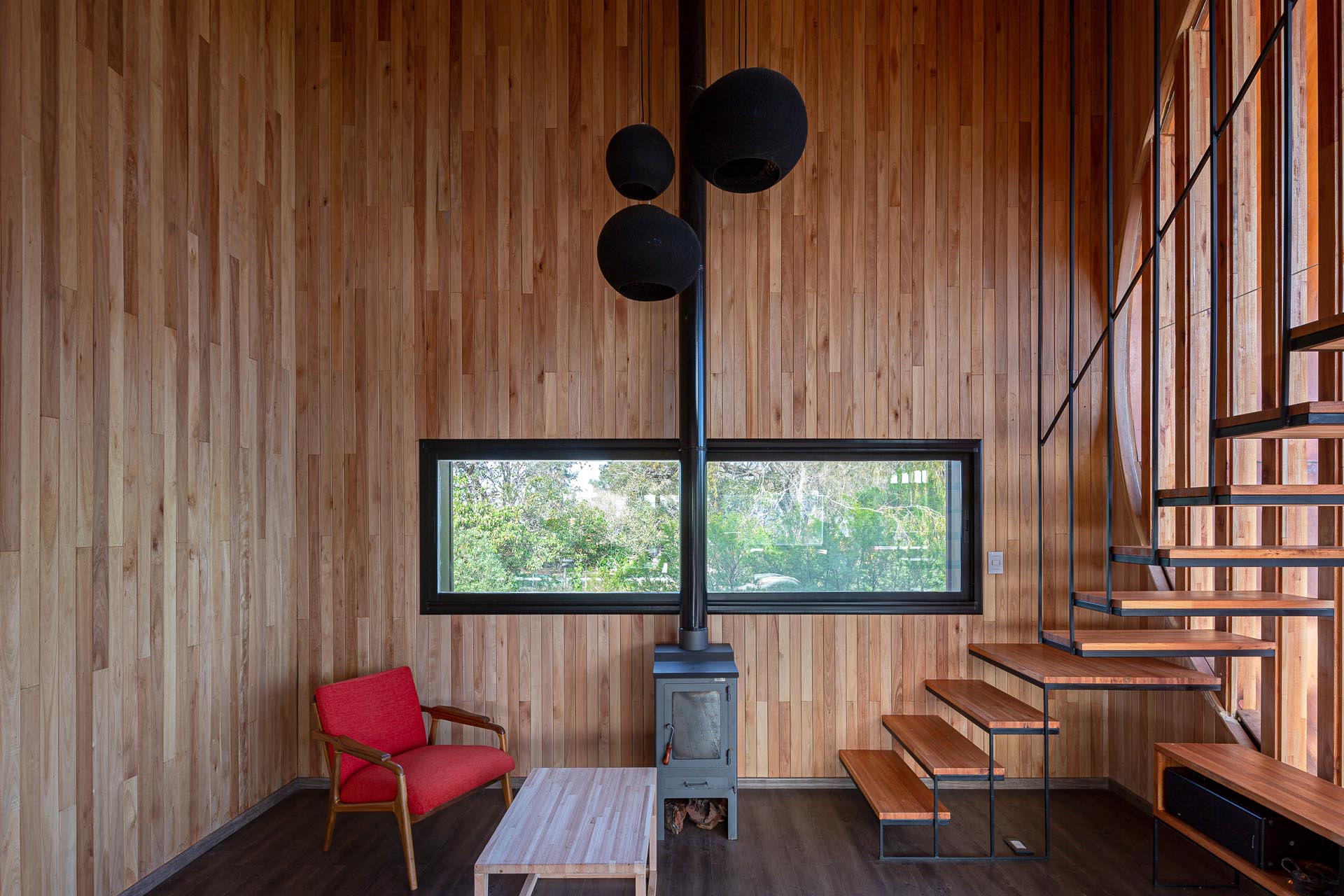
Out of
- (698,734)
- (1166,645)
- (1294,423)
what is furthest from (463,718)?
(1294,423)

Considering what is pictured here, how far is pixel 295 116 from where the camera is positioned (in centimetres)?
377

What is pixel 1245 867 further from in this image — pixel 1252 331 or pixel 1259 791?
pixel 1252 331

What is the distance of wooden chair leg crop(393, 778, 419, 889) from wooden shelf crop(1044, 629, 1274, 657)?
9.17ft

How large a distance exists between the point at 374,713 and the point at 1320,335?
147 inches

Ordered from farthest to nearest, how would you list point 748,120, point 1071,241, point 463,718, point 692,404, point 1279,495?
point 692,404 < point 463,718 < point 1071,241 < point 1279,495 < point 748,120

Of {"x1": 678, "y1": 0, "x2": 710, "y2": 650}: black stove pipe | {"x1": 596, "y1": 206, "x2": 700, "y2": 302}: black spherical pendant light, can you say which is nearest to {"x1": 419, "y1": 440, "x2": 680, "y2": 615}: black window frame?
{"x1": 678, "y1": 0, "x2": 710, "y2": 650}: black stove pipe

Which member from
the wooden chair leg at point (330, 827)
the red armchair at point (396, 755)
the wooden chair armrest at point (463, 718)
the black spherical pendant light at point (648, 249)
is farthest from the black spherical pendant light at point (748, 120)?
the wooden chair leg at point (330, 827)

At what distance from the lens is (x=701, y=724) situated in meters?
3.21

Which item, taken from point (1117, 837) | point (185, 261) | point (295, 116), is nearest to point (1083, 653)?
point (1117, 837)

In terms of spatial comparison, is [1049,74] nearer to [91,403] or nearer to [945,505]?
[945,505]

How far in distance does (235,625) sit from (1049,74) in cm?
508

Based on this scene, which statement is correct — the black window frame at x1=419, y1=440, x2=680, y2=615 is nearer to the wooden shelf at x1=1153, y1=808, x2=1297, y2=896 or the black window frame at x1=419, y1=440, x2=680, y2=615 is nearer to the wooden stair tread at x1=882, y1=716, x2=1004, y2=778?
the wooden stair tread at x1=882, y1=716, x2=1004, y2=778

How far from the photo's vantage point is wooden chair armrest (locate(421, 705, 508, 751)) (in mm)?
3277

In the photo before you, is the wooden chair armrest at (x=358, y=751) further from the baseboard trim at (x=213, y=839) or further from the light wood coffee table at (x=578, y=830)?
the baseboard trim at (x=213, y=839)
